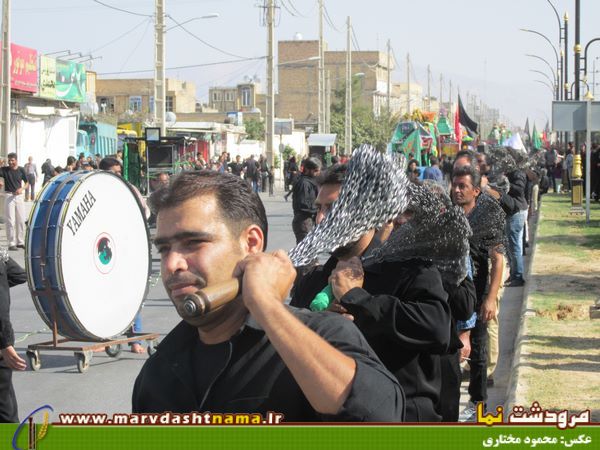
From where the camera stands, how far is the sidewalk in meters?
8.04

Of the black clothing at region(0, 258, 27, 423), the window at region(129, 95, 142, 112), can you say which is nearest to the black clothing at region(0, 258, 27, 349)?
the black clothing at region(0, 258, 27, 423)

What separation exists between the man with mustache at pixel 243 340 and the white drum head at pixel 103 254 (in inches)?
268

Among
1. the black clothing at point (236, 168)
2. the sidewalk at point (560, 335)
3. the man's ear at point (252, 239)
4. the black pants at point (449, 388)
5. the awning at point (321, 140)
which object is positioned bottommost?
the sidewalk at point (560, 335)

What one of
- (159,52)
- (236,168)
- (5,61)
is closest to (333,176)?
(5,61)

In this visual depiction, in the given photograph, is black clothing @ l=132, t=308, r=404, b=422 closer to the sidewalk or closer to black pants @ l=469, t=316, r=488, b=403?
the sidewalk

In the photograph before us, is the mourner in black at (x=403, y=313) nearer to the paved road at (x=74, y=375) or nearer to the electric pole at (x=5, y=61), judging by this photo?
the paved road at (x=74, y=375)

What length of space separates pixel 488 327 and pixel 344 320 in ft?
19.5

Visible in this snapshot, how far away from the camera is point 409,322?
4.30m

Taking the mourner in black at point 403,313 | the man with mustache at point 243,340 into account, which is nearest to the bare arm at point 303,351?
the man with mustache at point 243,340

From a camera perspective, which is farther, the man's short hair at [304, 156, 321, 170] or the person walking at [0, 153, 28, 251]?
the person walking at [0, 153, 28, 251]

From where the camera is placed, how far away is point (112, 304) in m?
10.3

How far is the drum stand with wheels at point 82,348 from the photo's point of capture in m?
10.2

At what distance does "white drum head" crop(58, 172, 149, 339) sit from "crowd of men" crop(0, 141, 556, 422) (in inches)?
188
